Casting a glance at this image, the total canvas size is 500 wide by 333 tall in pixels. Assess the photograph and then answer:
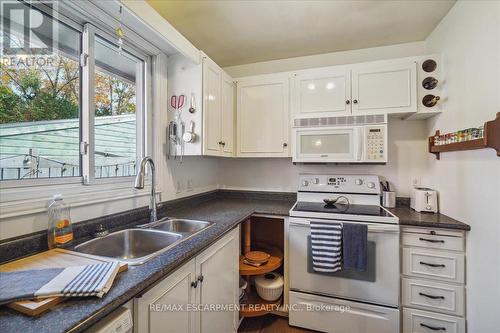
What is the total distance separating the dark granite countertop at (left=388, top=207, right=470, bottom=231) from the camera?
5.07 feet

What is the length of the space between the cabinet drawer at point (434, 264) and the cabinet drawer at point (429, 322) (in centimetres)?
27

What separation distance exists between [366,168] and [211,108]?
1608mm

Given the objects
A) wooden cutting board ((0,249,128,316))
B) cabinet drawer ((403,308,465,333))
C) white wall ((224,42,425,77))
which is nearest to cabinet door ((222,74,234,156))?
white wall ((224,42,425,77))

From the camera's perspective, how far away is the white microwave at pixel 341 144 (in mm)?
1921

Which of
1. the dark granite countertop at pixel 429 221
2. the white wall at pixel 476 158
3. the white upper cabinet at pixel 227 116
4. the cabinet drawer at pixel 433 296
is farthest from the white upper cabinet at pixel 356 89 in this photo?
the cabinet drawer at pixel 433 296

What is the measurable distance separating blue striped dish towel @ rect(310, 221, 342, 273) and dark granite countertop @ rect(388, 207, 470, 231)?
1.55 ft

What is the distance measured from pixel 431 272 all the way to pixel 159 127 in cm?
225

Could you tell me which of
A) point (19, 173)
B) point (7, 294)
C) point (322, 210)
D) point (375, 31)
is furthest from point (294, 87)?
point (7, 294)

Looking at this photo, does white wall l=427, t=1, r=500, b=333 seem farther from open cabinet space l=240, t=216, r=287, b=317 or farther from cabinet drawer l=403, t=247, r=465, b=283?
open cabinet space l=240, t=216, r=287, b=317

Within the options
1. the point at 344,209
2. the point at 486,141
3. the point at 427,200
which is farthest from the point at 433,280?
the point at 486,141

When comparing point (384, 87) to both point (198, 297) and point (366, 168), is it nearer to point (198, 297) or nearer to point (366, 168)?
point (366, 168)

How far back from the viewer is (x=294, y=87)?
2.21 meters

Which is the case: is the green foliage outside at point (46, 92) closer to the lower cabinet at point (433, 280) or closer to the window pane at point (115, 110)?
the window pane at point (115, 110)

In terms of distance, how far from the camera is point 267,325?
1925 millimetres
